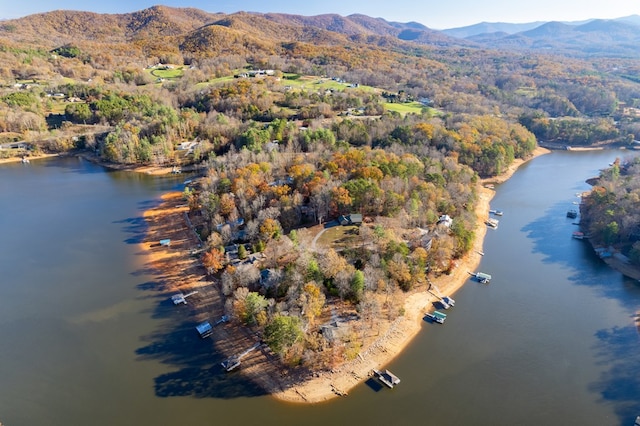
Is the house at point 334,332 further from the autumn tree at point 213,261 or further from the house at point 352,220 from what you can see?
the house at point 352,220

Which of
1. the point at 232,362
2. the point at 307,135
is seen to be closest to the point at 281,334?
the point at 232,362

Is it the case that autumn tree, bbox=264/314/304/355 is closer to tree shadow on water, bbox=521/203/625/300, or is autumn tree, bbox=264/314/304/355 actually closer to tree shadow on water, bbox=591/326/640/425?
tree shadow on water, bbox=591/326/640/425

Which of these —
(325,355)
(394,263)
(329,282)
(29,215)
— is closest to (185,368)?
(325,355)

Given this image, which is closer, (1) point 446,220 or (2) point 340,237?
(2) point 340,237

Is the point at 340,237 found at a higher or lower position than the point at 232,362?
higher

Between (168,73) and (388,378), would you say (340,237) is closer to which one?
(388,378)

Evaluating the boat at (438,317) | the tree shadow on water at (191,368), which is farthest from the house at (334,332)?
the boat at (438,317)

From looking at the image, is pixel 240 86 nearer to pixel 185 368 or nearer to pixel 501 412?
pixel 185 368
